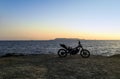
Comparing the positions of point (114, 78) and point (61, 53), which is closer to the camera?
point (114, 78)

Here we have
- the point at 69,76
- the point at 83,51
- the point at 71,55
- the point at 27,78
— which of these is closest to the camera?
the point at 27,78

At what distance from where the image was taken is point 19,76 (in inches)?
428

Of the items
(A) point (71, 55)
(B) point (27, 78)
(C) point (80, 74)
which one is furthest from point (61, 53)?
(B) point (27, 78)

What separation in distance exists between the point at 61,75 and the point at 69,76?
0.48 metres

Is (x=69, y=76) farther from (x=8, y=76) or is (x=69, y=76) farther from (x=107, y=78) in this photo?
(x=8, y=76)

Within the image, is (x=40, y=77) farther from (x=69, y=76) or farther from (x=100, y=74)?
(x=100, y=74)

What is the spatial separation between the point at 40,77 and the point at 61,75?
1.25 meters

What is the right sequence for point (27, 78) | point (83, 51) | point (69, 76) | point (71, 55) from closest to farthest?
point (27, 78)
point (69, 76)
point (83, 51)
point (71, 55)

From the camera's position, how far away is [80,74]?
38.5 feet

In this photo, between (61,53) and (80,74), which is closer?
(80,74)

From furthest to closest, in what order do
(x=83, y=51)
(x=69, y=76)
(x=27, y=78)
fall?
(x=83, y=51), (x=69, y=76), (x=27, y=78)

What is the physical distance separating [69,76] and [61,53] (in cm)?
1077

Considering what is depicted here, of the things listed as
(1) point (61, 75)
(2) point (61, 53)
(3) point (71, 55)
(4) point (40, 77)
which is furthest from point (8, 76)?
(3) point (71, 55)

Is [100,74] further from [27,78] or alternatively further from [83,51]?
[83,51]
